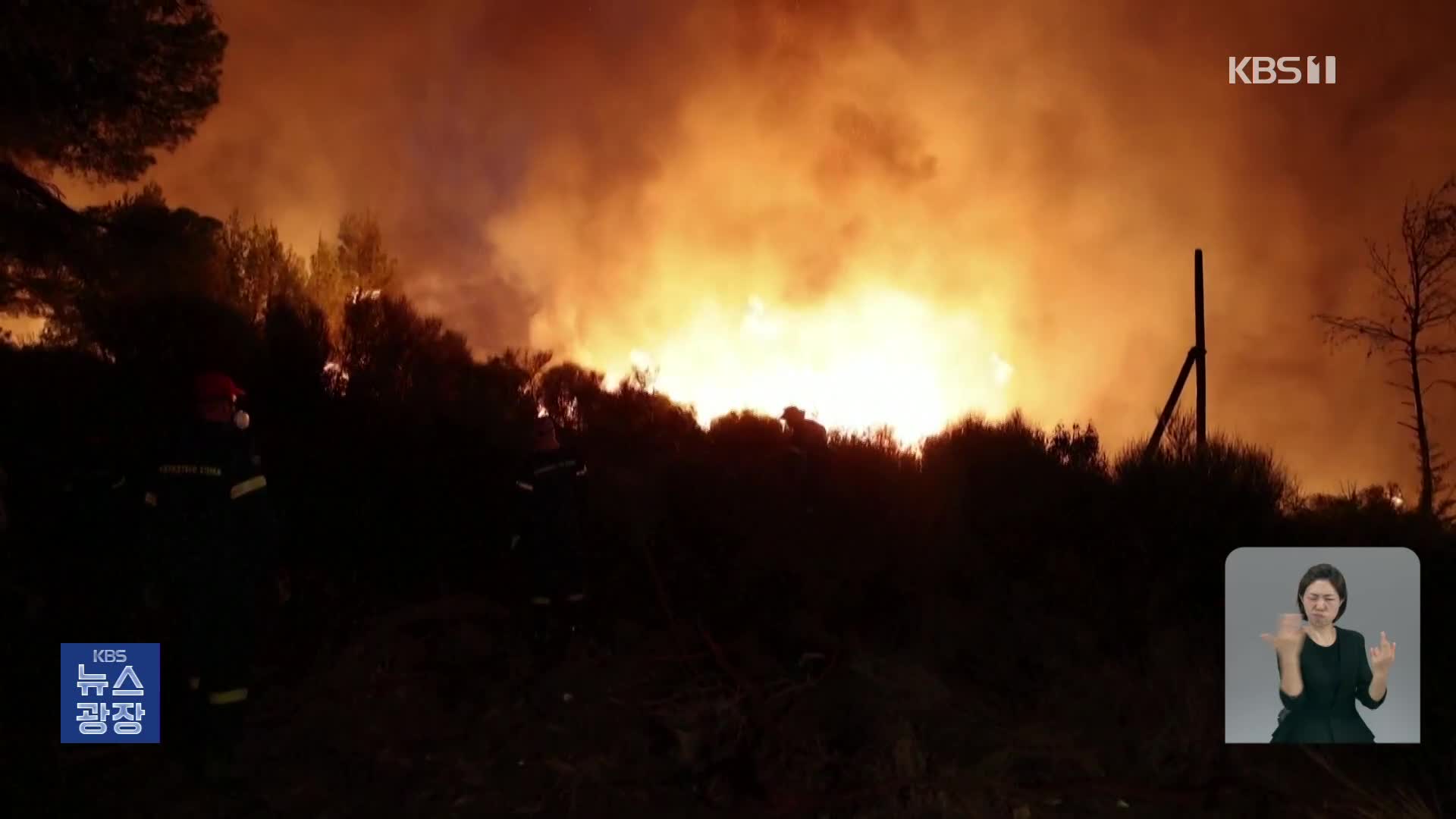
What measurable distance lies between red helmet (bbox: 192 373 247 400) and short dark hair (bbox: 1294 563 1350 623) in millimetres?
6586

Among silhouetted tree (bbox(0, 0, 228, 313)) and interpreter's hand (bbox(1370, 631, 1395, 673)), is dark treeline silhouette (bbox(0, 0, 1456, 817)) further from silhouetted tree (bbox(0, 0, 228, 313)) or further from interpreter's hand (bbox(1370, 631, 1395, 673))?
interpreter's hand (bbox(1370, 631, 1395, 673))

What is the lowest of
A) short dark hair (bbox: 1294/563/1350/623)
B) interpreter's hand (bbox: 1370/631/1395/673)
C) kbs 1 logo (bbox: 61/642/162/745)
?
kbs 1 logo (bbox: 61/642/162/745)

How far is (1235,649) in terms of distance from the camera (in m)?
5.47

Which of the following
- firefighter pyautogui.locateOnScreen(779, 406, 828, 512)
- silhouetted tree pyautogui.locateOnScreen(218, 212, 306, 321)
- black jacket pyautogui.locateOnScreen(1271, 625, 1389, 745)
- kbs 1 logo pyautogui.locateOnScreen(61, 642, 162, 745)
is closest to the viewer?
black jacket pyautogui.locateOnScreen(1271, 625, 1389, 745)

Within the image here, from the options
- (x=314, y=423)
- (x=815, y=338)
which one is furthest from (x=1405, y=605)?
(x=815, y=338)

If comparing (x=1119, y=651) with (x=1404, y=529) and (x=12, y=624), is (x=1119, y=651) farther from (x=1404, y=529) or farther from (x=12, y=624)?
(x=12, y=624)

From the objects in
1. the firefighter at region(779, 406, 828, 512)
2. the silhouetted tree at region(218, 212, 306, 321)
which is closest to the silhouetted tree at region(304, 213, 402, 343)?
the silhouetted tree at region(218, 212, 306, 321)

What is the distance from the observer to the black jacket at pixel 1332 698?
500 centimetres

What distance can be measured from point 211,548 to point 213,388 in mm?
934

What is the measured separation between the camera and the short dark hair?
5.17 meters

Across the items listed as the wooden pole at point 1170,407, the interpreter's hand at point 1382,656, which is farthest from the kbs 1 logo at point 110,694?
the wooden pole at point 1170,407

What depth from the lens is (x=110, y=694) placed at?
5.59 metres

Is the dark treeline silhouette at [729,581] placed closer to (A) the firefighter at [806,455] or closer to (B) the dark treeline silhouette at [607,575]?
(B) the dark treeline silhouette at [607,575]

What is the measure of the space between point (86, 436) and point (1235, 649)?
11.1 metres
